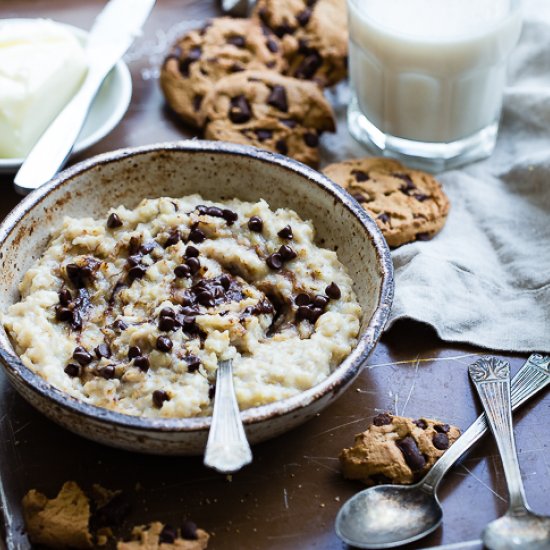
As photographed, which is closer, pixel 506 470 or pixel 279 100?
pixel 506 470

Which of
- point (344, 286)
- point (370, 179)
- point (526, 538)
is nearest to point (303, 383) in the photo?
point (344, 286)

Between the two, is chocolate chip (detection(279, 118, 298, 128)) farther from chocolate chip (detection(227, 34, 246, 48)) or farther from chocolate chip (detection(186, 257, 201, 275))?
chocolate chip (detection(186, 257, 201, 275))

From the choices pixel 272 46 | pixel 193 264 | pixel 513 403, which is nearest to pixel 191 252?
pixel 193 264

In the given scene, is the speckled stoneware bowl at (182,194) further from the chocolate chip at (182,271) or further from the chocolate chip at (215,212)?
the chocolate chip at (182,271)

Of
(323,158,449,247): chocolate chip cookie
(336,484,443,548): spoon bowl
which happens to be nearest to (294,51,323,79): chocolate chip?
(323,158,449,247): chocolate chip cookie

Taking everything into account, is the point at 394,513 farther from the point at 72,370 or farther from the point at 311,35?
the point at 311,35

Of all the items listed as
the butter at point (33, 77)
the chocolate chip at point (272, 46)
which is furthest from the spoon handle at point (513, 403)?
the butter at point (33, 77)
